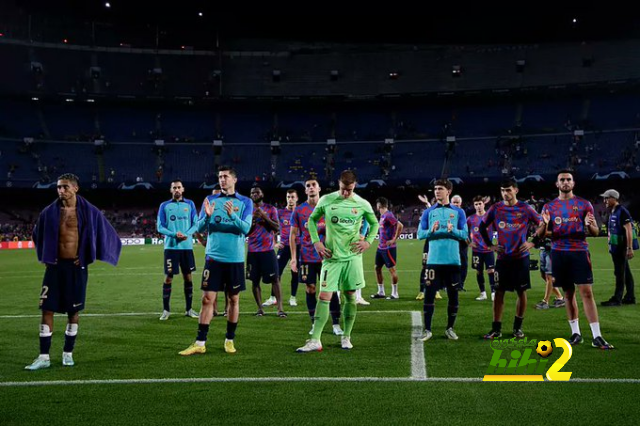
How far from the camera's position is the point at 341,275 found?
26.3ft

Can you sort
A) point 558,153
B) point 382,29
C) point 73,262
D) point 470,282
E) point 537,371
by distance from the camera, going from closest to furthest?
point 537,371 → point 73,262 → point 470,282 → point 558,153 → point 382,29

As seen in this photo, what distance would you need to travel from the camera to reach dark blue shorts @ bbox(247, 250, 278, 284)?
11391 mm

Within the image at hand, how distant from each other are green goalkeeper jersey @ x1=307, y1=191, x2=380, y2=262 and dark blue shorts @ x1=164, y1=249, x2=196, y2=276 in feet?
13.7

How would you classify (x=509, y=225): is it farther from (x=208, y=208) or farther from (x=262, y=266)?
(x=262, y=266)

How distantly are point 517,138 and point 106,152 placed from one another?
42.6 metres

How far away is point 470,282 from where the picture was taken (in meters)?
17.7

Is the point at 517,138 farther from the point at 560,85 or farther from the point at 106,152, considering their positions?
the point at 106,152

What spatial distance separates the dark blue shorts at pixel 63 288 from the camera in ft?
23.5

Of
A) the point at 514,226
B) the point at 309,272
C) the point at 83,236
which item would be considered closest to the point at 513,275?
the point at 514,226

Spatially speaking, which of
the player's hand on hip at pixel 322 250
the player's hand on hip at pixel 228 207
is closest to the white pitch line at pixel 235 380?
the player's hand on hip at pixel 322 250

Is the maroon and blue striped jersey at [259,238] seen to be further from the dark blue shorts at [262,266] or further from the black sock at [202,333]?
the black sock at [202,333]

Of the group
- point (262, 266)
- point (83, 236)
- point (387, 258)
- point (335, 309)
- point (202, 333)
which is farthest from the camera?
point (387, 258)

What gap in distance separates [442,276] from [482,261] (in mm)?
5552

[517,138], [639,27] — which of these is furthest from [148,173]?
[639,27]
